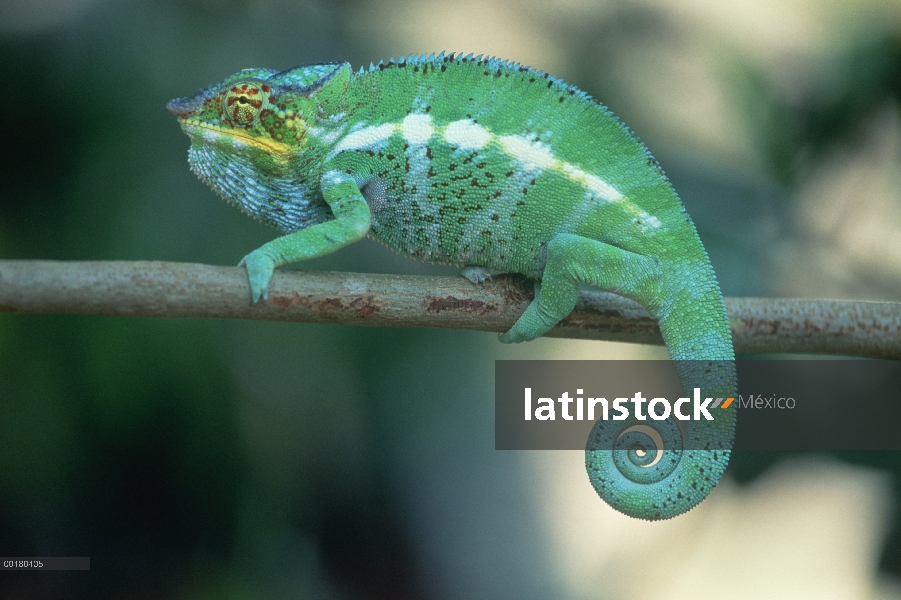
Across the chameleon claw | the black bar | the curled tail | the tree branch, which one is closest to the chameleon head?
the tree branch

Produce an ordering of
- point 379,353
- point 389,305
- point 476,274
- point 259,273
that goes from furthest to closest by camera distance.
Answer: point 379,353 → point 476,274 → point 389,305 → point 259,273

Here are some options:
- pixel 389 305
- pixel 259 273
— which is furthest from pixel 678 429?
pixel 259 273

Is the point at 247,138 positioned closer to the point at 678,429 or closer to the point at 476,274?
the point at 476,274

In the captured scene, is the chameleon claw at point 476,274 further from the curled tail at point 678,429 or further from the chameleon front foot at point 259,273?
the chameleon front foot at point 259,273

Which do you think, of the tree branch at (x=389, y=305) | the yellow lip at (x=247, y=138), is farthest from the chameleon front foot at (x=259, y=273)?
the yellow lip at (x=247, y=138)

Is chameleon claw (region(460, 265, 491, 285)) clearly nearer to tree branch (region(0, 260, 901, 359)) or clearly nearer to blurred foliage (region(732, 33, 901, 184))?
tree branch (region(0, 260, 901, 359))

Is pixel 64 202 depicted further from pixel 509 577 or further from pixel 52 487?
pixel 509 577
